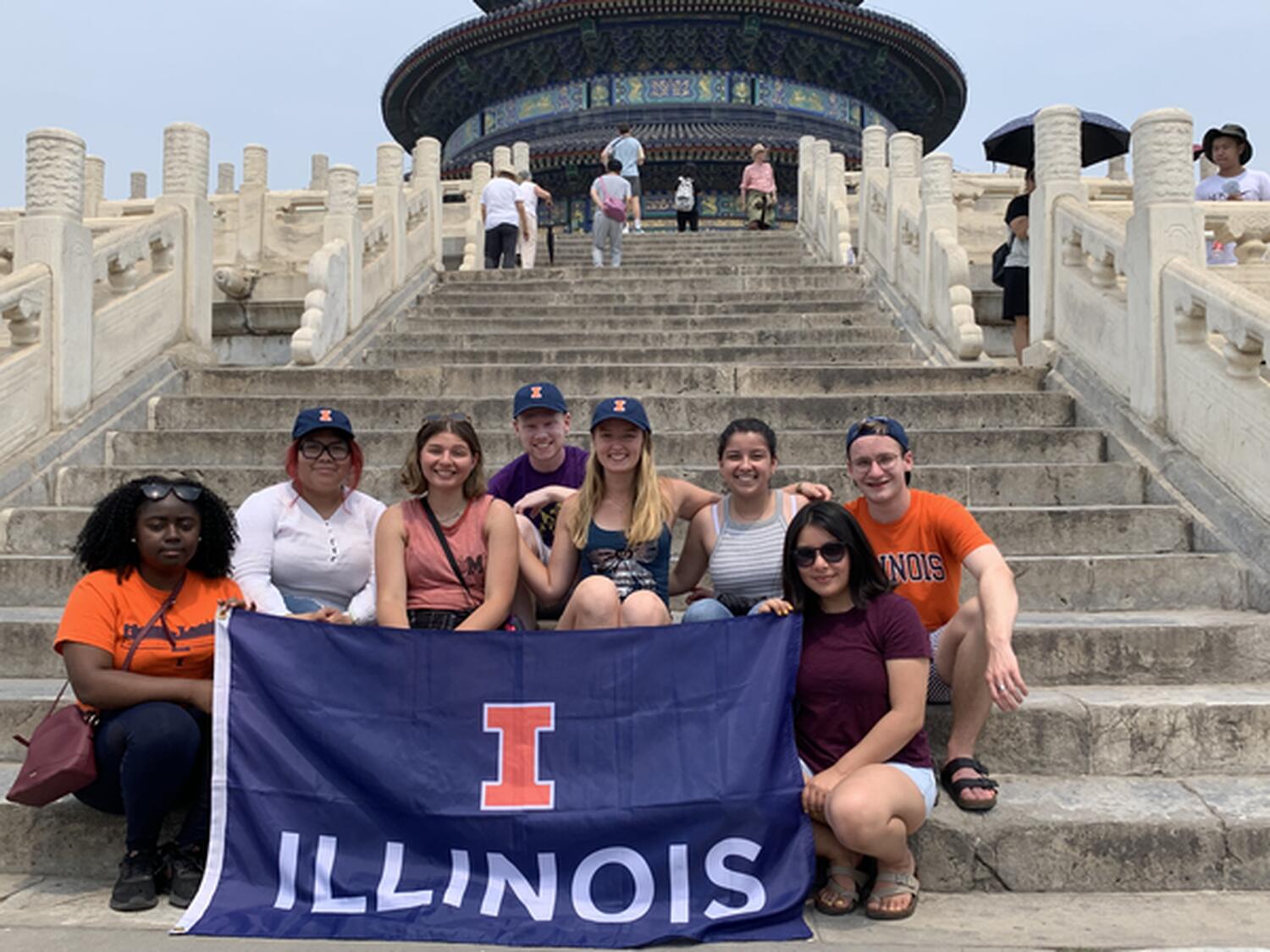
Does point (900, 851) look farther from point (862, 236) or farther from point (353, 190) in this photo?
point (862, 236)

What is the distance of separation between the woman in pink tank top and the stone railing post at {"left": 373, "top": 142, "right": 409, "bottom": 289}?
778 centimetres

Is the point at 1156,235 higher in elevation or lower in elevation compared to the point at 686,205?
lower

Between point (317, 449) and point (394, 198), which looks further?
point (394, 198)

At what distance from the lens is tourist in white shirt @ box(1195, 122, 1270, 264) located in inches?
298

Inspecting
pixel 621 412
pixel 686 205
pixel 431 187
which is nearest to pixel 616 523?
pixel 621 412

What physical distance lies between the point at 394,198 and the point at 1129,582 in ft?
29.0

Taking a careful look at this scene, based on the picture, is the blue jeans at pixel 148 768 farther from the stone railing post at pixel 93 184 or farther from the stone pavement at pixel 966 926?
the stone railing post at pixel 93 184

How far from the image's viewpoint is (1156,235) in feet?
19.7

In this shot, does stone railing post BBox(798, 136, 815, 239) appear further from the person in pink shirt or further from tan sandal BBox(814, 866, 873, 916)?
tan sandal BBox(814, 866, 873, 916)

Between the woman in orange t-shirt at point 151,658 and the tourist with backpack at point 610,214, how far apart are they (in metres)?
9.58

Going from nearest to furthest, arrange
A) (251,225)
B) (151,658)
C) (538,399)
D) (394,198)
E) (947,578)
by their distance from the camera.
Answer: (151,658), (947,578), (538,399), (394,198), (251,225)

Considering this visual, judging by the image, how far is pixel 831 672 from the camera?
129 inches

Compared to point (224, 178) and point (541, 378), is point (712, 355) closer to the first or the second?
point (541, 378)

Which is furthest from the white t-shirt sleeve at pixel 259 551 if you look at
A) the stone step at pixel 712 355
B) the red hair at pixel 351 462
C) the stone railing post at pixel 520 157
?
the stone railing post at pixel 520 157
